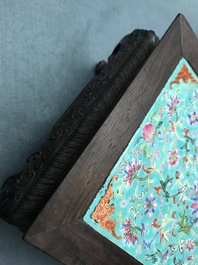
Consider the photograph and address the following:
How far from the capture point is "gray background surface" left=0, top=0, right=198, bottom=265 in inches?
53.6

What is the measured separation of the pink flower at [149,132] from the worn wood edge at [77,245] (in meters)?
0.28

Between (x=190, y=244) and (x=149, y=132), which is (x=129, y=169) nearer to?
(x=149, y=132)

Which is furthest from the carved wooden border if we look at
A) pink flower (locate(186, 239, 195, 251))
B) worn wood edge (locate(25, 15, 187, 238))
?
pink flower (locate(186, 239, 195, 251))

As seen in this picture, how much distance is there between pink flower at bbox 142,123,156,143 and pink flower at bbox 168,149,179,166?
9 centimetres

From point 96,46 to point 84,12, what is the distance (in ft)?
0.47

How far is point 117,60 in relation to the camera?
1.30 metres

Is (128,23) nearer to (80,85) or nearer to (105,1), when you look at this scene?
(105,1)

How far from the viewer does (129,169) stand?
1.04 m

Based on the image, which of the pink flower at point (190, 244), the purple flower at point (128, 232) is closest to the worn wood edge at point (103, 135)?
the purple flower at point (128, 232)

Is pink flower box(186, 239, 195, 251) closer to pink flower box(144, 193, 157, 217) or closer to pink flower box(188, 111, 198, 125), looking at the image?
pink flower box(144, 193, 157, 217)

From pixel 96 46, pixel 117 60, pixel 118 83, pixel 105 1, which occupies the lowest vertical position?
pixel 118 83

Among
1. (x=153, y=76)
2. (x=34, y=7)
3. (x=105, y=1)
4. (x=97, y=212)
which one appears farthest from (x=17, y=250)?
(x=105, y=1)

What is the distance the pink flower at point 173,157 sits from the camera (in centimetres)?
115

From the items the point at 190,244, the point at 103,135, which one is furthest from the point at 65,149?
the point at 190,244
